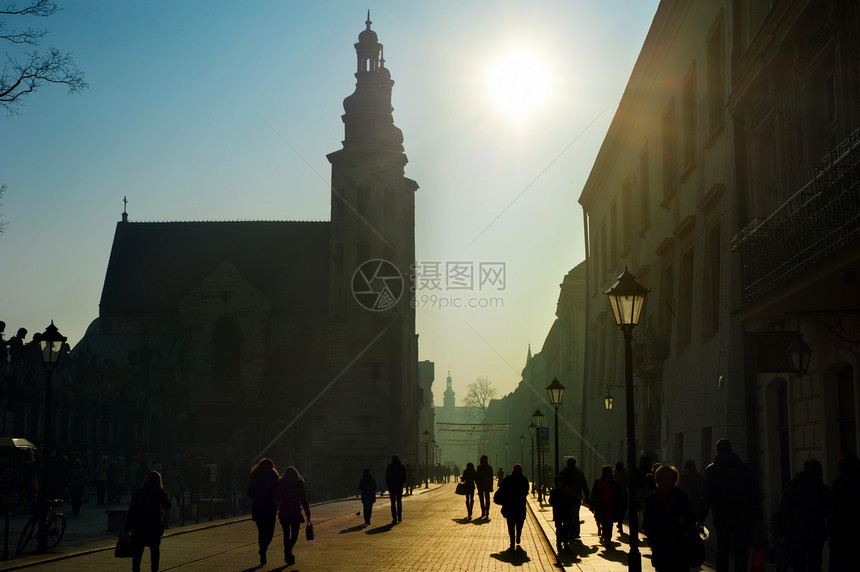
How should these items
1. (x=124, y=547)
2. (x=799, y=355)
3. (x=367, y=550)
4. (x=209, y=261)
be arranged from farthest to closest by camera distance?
(x=209, y=261), (x=367, y=550), (x=799, y=355), (x=124, y=547)

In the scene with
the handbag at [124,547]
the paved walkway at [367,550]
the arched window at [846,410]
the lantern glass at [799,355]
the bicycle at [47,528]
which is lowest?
the paved walkway at [367,550]

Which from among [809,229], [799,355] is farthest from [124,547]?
[809,229]

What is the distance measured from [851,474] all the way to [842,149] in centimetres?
352

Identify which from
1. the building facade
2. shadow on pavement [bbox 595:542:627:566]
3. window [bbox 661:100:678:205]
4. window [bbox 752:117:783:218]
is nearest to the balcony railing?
window [bbox 752:117:783:218]

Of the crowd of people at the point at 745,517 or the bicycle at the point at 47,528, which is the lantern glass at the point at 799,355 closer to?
the crowd of people at the point at 745,517

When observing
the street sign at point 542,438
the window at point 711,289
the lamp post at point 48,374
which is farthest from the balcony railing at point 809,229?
the street sign at point 542,438

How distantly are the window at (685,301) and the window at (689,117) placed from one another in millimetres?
2319

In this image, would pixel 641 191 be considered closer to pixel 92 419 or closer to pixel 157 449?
pixel 92 419

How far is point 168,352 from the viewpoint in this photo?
228ft

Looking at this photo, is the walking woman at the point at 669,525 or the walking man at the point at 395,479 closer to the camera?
the walking woman at the point at 669,525

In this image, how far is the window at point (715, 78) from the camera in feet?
67.8

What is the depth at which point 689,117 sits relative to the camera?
24.0 m

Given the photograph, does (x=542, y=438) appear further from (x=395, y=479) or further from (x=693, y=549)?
(x=693, y=549)

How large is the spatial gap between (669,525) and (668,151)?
57.1 ft
